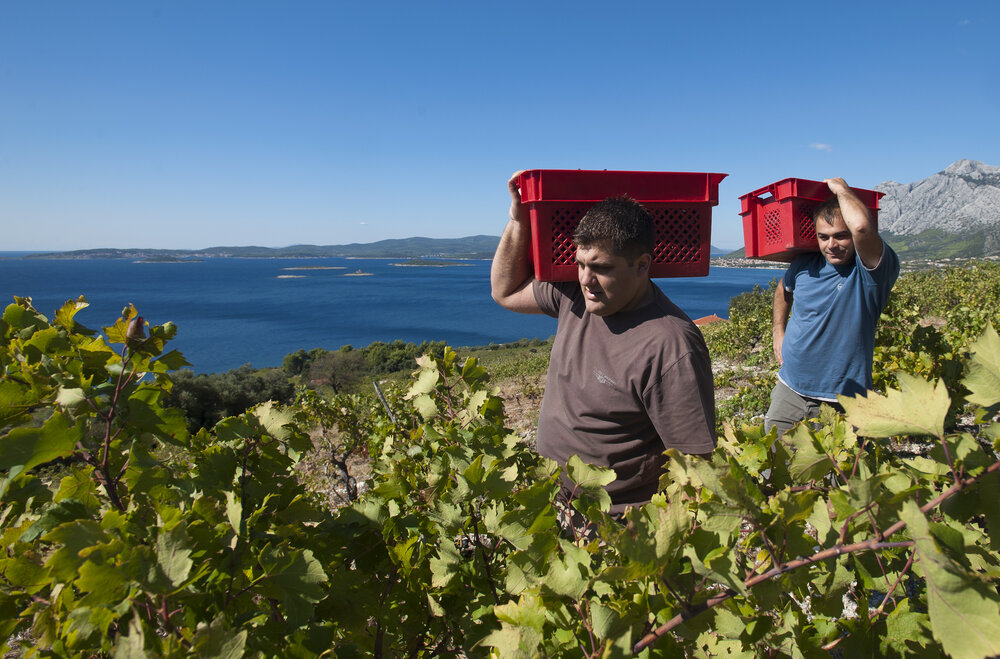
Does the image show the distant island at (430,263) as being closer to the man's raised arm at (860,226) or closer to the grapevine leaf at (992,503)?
the man's raised arm at (860,226)

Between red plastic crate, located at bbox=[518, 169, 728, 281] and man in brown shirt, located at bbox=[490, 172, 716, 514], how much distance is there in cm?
17

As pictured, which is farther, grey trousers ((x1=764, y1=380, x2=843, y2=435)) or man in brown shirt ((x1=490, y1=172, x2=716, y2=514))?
grey trousers ((x1=764, y1=380, x2=843, y2=435))

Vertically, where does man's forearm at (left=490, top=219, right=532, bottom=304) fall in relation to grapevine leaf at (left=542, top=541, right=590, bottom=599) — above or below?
above

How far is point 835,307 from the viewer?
293 centimetres

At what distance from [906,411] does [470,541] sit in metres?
0.90

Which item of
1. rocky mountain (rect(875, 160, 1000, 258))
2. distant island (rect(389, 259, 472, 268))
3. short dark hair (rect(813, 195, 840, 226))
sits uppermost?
rocky mountain (rect(875, 160, 1000, 258))

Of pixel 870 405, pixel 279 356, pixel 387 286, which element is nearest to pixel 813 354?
pixel 870 405

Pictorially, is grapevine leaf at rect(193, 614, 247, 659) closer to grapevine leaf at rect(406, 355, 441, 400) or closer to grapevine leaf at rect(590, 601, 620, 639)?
grapevine leaf at rect(590, 601, 620, 639)

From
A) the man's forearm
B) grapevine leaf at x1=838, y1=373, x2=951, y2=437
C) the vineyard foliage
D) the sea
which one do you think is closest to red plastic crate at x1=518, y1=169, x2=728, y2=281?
the man's forearm

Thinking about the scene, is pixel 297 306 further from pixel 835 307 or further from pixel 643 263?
pixel 643 263

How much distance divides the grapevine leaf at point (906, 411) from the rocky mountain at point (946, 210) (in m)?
158

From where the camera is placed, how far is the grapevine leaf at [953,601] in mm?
623

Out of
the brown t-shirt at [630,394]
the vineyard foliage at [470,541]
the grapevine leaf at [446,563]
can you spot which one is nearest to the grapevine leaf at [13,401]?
the vineyard foliage at [470,541]

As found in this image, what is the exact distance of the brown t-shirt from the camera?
6.29ft
